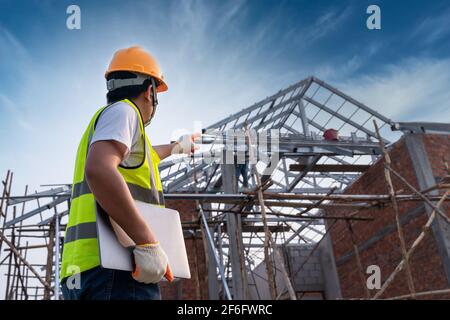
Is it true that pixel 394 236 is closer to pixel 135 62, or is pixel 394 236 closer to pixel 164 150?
pixel 164 150

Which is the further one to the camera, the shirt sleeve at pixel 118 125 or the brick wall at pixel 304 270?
the brick wall at pixel 304 270

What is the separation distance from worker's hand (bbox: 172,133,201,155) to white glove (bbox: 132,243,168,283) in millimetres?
1118

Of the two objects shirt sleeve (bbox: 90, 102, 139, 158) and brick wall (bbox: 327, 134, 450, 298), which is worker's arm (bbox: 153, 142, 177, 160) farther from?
brick wall (bbox: 327, 134, 450, 298)

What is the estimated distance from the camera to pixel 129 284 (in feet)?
4.52

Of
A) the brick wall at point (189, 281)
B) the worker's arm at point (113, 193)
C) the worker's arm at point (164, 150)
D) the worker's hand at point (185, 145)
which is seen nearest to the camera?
the worker's arm at point (113, 193)

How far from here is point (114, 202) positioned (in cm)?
132

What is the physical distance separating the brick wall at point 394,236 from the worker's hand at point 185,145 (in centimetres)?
565

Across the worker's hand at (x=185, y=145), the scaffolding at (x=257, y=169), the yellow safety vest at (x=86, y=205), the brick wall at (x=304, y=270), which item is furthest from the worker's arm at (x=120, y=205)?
the brick wall at (x=304, y=270)

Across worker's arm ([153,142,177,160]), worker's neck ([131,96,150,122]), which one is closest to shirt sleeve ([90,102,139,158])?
worker's neck ([131,96,150,122])

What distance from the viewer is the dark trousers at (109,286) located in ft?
4.45

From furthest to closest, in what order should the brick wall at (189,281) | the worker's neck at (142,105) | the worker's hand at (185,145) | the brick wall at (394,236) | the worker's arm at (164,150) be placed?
the brick wall at (189,281)
the brick wall at (394,236)
the worker's hand at (185,145)
the worker's arm at (164,150)
the worker's neck at (142,105)

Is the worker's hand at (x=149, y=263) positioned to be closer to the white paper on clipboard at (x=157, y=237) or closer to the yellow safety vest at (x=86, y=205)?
the white paper on clipboard at (x=157, y=237)

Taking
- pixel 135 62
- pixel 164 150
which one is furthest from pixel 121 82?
pixel 164 150
